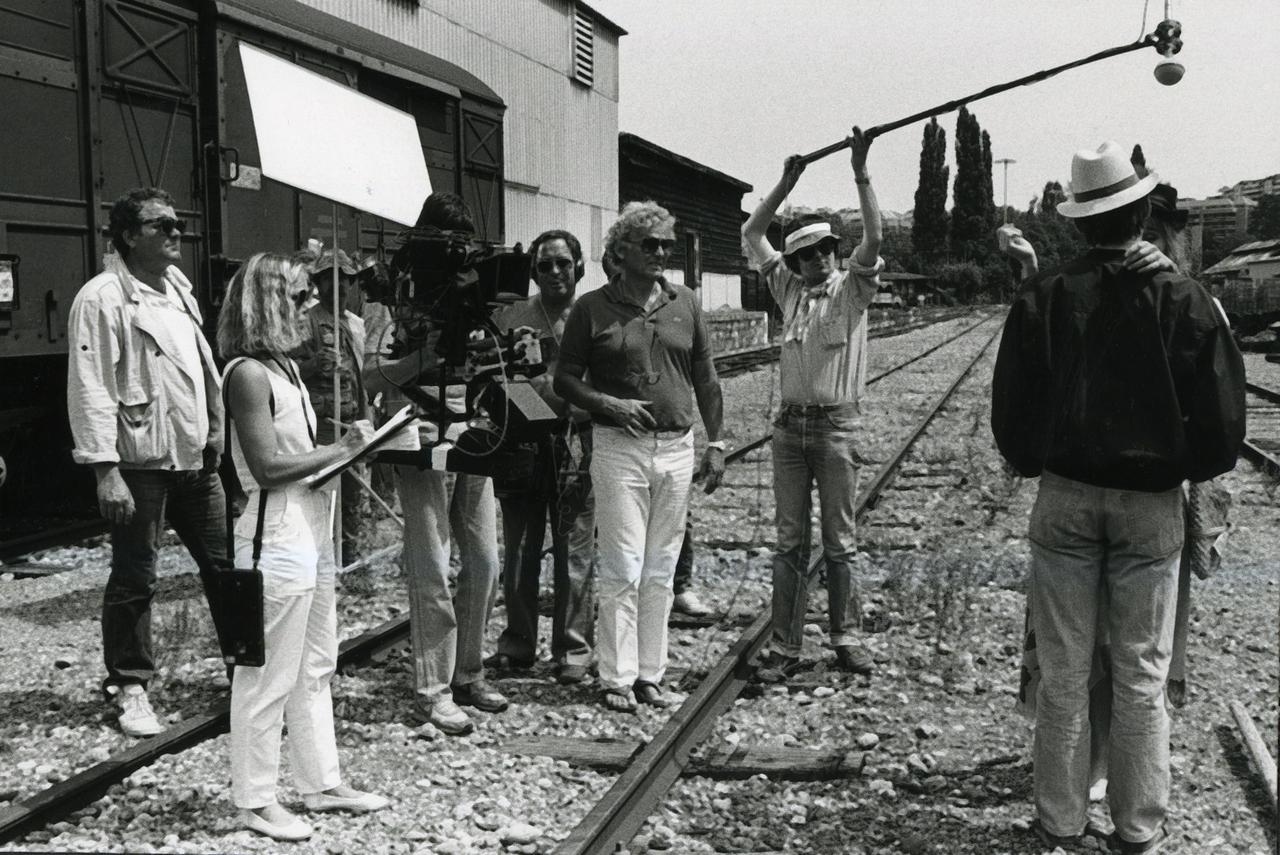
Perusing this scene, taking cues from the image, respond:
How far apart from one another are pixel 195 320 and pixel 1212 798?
173 inches

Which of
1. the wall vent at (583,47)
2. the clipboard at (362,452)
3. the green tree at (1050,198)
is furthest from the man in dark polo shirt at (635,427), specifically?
the green tree at (1050,198)

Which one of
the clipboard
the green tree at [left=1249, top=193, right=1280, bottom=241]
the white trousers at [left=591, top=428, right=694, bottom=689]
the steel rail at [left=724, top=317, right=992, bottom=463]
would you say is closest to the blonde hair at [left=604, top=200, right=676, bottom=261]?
the white trousers at [left=591, top=428, right=694, bottom=689]

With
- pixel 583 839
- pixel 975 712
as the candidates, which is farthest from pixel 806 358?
pixel 583 839

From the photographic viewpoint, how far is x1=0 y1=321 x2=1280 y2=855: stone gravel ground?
14.5 feet

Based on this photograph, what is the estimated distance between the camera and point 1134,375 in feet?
13.0

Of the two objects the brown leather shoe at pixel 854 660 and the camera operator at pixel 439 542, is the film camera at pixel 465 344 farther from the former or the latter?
the brown leather shoe at pixel 854 660

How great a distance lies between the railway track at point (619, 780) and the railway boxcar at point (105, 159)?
367 centimetres

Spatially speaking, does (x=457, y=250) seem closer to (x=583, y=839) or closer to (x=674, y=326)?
(x=674, y=326)

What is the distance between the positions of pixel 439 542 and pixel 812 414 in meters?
1.75

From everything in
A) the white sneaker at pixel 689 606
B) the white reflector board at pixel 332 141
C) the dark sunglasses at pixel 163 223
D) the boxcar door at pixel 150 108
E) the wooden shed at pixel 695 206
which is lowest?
the white sneaker at pixel 689 606

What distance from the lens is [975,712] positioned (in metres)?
5.70

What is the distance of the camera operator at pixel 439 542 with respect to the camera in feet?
17.2

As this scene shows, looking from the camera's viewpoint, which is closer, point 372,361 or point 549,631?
point 372,361

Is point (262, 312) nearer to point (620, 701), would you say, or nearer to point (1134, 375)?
point (620, 701)
